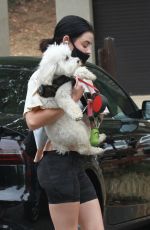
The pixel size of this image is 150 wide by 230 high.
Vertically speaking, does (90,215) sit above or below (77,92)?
below

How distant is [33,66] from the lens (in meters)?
5.66

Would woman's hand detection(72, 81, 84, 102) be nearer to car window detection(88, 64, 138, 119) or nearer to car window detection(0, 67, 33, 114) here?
car window detection(0, 67, 33, 114)

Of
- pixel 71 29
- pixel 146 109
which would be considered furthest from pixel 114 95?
pixel 71 29

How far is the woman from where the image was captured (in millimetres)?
3828

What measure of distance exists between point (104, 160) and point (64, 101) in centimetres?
145

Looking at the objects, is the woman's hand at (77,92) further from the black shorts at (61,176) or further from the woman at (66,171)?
the black shorts at (61,176)

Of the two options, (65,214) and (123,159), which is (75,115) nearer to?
(65,214)

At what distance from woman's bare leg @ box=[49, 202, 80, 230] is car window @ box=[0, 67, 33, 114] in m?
1.30

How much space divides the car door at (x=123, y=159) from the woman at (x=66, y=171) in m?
1.02

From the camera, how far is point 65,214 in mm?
3861

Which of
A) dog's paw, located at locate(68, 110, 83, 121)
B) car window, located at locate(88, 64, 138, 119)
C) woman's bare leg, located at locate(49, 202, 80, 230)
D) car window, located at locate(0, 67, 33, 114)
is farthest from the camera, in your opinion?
car window, located at locate(88, 64, 138, 119)

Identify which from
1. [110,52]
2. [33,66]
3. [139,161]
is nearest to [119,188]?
[139,161]

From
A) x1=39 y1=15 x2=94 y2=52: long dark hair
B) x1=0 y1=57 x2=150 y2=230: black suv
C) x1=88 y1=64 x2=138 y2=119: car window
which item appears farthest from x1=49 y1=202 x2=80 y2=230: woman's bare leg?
x1=88 y1=64 x2=138 y2=119: car window

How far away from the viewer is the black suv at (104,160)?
4309 mm
